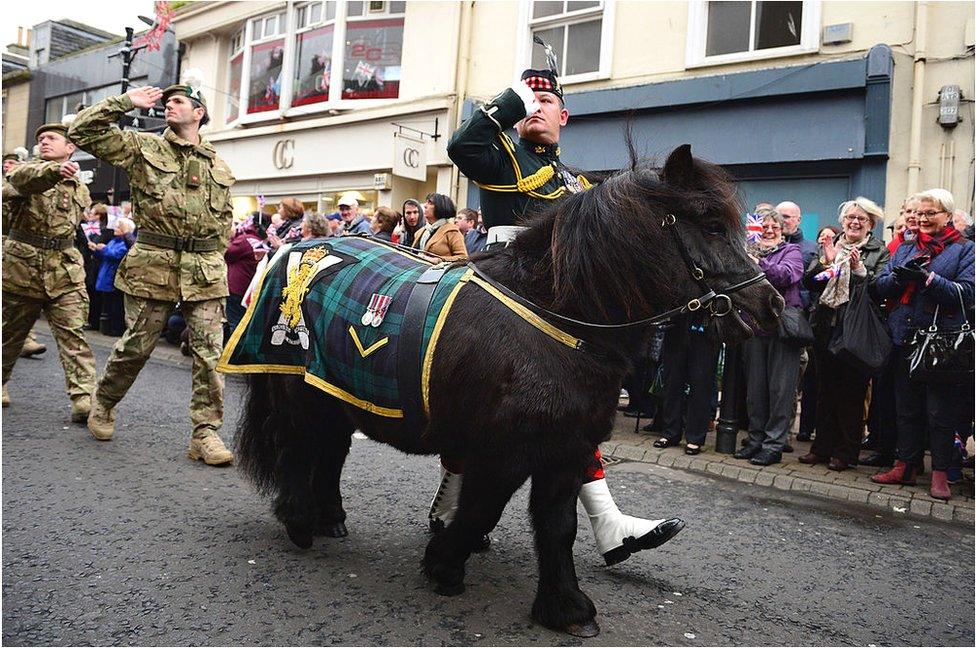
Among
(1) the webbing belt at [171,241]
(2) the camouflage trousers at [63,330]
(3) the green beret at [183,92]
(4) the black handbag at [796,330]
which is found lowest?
(2) the camouflage trousers at [63,330]

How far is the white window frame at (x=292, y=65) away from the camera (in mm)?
16062

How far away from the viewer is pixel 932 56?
962cm

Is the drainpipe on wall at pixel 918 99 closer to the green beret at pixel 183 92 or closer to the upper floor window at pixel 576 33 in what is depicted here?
the upper floor window at pixel 576 33

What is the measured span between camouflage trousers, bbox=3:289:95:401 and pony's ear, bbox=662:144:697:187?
5.08 metres

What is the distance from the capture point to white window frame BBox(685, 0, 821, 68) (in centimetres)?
1052

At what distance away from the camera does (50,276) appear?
6.25 meters

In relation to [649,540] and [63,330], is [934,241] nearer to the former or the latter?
[649,540]

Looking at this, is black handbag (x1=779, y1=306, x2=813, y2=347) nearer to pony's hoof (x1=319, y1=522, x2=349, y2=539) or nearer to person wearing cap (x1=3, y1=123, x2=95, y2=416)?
pony's hoof (x1=319, y1=522, x2=349, y2=539)

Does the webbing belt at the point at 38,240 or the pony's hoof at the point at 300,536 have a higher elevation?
the webbing belt at the point at 38,240

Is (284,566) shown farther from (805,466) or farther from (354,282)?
(805,466)

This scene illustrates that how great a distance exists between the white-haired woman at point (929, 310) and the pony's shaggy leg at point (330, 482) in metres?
4.09

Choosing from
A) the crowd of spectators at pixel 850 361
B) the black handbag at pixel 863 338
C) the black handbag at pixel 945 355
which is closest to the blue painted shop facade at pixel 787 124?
the crowd of spectators at pixel 850 361

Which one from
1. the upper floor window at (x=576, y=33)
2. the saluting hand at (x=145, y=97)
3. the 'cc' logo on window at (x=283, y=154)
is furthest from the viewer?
the 'cc' logo on window at (x=283, y=154)

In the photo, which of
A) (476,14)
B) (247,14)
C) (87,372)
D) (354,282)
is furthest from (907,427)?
(247,14)
